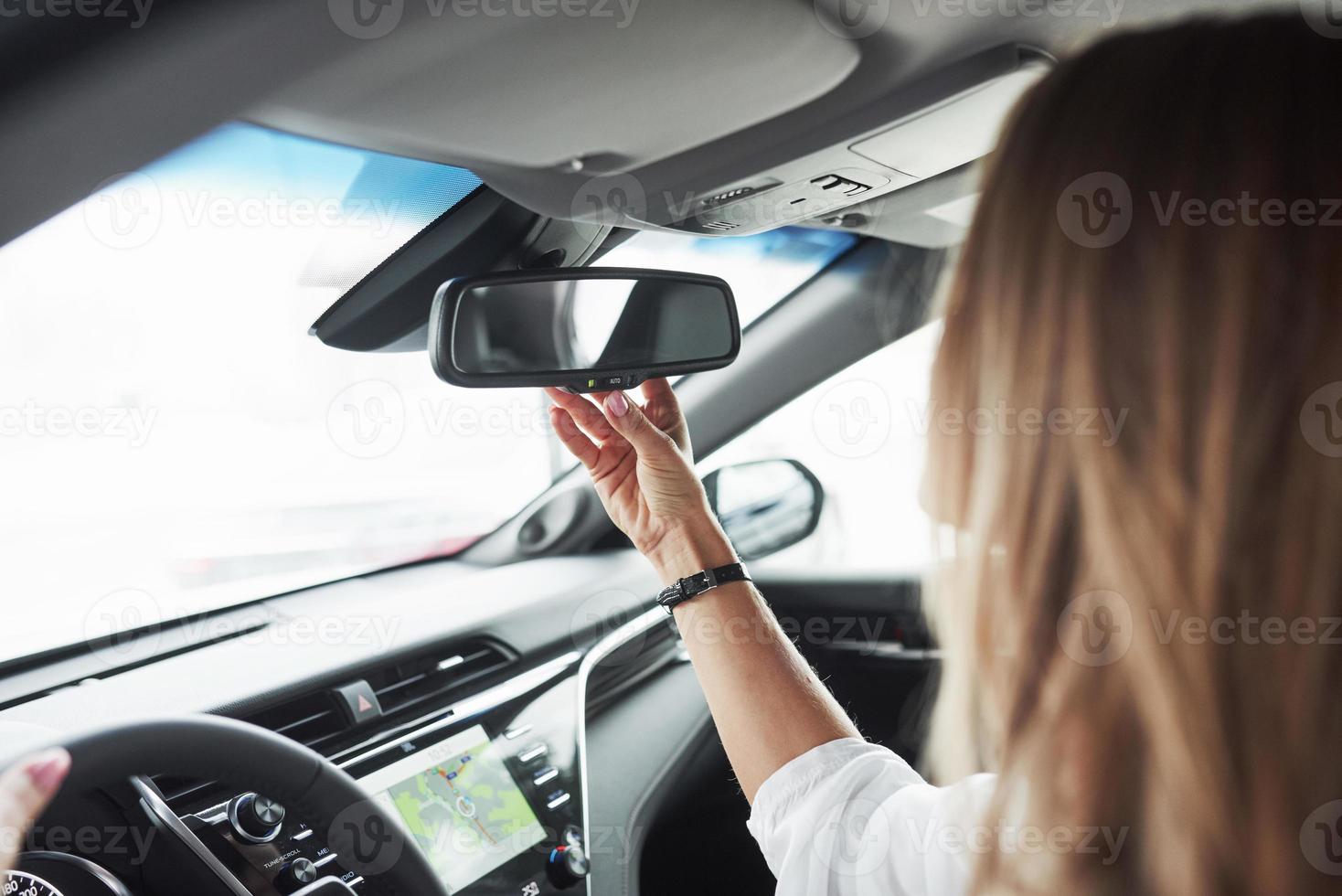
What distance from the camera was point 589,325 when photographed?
5.34ft

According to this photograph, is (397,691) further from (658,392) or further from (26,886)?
(26,886)

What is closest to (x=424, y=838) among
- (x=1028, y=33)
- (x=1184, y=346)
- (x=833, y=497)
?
(x=1184, y=346)

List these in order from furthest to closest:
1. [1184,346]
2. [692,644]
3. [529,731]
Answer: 1. [529,731]
2. [692,644]
3. [1184,346]

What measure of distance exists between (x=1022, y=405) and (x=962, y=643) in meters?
0.25

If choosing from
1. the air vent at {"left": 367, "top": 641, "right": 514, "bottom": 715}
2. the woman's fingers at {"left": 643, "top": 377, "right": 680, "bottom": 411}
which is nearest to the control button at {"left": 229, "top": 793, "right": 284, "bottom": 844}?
the air vent at {"left": 367, "top": 641, "right": 514, "bottom": 715}

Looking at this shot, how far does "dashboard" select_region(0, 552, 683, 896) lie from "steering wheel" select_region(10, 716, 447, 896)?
0.5 inches

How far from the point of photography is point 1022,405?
0.82m

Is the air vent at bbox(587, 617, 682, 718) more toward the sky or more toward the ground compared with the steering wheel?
more toward the ground

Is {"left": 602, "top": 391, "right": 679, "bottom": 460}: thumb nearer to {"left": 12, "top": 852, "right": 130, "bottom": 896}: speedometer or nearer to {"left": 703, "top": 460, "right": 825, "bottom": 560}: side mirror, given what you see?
{"left": 12, "top": 852, "right": 130, "bottom": 896}: speedometer

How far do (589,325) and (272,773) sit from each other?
0.88m

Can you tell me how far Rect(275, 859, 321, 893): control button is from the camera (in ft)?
4.27

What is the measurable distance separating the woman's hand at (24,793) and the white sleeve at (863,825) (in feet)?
2.70

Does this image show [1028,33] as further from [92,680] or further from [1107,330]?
[92,680]

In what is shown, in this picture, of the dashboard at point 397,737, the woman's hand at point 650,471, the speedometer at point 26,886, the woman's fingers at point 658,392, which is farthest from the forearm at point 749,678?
the speedometer at point 26,886
